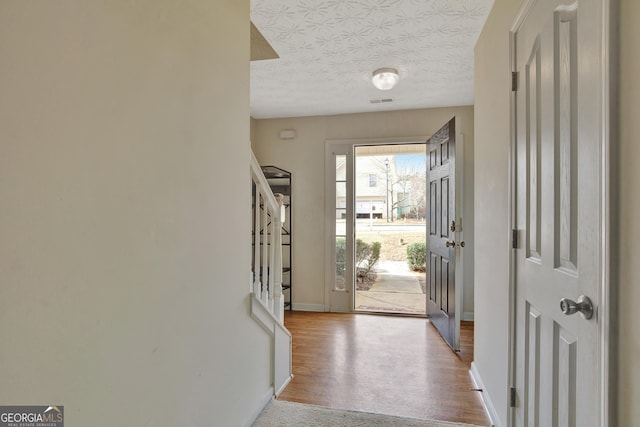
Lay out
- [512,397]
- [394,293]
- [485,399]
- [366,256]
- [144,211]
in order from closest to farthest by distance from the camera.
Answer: [144,211] < [512,397] < [485,399] < [394,293] < [366,256]

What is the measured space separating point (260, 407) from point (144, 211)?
4.75ft

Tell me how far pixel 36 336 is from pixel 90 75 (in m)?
0.66

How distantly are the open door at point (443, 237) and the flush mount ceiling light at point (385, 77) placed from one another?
2.10 ft

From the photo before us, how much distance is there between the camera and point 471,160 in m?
3.64

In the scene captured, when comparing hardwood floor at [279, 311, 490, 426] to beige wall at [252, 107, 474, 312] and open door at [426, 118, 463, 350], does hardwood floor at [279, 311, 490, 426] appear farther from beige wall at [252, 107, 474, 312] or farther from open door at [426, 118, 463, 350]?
beige wall at [252, 107, 474, 312]

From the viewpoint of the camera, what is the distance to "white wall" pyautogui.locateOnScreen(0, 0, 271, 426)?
72cm

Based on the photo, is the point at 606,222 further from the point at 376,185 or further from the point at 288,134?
the point at 376,185

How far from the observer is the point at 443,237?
312cm

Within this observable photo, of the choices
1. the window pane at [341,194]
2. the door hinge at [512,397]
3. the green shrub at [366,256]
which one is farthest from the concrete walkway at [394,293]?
the door hinge at [512,397]

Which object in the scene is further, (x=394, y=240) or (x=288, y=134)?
(x=394, y=240)

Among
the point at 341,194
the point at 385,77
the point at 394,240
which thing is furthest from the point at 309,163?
the point at 394,240

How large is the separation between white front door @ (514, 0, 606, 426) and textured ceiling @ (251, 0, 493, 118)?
735mm

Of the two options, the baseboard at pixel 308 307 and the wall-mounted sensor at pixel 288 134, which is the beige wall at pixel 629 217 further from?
the wall-mounted sensor at pixel 288 134

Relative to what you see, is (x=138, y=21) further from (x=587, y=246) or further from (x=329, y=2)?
(x=587, y=246)
